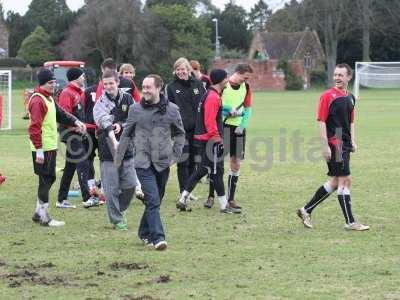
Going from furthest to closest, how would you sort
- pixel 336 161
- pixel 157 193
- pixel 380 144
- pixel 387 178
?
pixel 380 144 → pixel 387 178 → pixel 336 161 → pixel 157 193

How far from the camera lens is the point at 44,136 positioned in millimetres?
9953

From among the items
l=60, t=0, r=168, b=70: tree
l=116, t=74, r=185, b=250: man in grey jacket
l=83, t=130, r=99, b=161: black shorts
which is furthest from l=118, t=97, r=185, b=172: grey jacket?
l=60, t=0, r=168, b=70: tree

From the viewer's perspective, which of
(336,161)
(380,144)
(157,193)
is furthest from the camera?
(380,144)

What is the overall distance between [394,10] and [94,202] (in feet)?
248

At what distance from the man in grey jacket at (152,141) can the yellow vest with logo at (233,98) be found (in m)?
2.73

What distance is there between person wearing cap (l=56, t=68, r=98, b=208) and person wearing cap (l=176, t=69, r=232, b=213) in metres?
1.54

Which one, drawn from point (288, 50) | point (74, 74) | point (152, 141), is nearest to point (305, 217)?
point (152, 141)

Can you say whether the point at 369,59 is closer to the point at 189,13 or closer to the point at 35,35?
the point at 189,13

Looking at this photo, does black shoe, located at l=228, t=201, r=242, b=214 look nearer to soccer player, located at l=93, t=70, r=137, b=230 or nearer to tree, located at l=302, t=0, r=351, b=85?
soccer player, located at l=93, t=70, r=137, b=230

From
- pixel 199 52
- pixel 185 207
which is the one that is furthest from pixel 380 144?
pixel 199 52

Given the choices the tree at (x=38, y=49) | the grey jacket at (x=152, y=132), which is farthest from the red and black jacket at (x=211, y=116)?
the tree at (x=38, y=49)

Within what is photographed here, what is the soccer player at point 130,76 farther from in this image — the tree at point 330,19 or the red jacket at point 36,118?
the tree at point 330,19

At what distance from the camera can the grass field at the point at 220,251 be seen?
6828mm

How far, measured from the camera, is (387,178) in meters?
14.3
